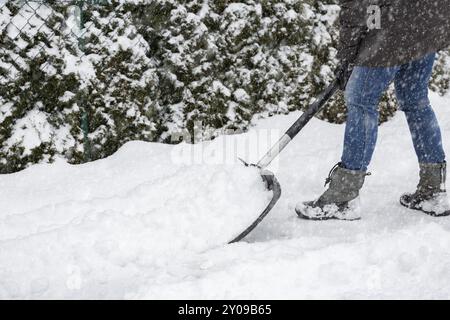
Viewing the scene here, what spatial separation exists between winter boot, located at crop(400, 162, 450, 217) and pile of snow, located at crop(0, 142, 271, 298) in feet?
3.24

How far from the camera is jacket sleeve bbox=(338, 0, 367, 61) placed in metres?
2.46

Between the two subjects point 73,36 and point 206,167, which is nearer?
point 206,167

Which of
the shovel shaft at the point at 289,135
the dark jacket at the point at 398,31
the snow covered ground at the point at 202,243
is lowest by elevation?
the snow covered ground at the point at 202,243

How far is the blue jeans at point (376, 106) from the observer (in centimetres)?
253

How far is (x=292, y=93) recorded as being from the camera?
4.27m

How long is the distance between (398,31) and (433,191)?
977mm

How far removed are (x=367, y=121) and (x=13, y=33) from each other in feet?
7.86

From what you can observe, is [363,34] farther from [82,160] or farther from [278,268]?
[82,160]

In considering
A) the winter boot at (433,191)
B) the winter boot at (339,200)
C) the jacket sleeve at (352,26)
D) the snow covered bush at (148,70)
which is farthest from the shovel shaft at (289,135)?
the snow covered bush at (148,70)

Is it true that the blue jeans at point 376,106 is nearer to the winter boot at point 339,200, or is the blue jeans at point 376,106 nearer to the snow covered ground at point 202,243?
the winter boot at point 339,200

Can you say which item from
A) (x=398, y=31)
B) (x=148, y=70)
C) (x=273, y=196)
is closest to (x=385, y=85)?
(x=398, y=31)

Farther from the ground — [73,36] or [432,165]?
[73,36]

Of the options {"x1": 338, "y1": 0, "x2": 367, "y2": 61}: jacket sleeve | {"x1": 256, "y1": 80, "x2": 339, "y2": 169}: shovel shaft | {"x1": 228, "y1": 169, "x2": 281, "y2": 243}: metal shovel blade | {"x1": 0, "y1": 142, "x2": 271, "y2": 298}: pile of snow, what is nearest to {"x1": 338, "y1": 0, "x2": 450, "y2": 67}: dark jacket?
{"x1": 338, "y1": 0, "x2": 367, "y2": 61}: jacket sleeve
